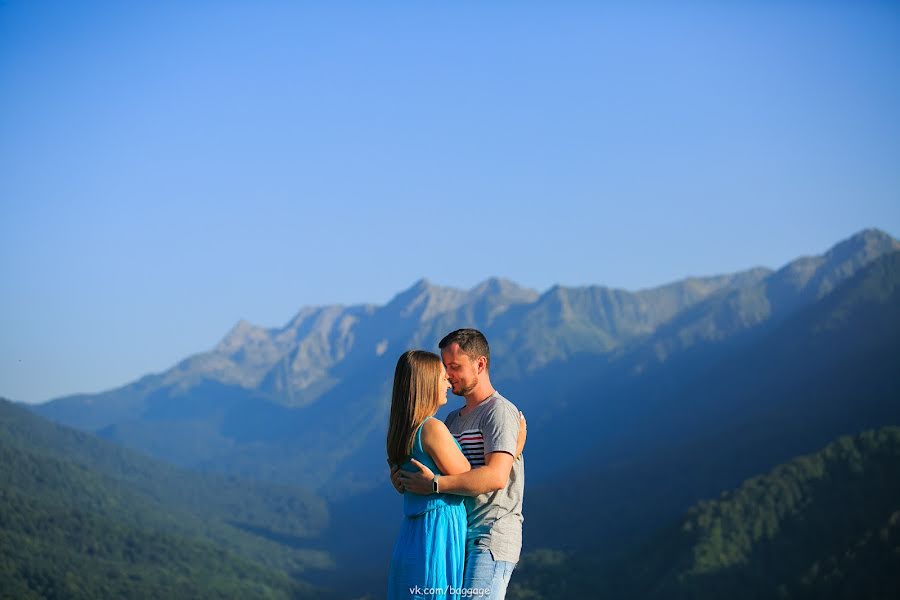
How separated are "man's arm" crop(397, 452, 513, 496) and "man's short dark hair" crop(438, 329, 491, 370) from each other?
984mm

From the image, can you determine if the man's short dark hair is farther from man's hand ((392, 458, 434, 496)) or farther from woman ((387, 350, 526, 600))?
man's hand ((392, 458, 434, 496))

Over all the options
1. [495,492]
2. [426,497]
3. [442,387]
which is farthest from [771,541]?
[442,387]

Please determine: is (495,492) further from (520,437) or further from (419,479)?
(419,479)

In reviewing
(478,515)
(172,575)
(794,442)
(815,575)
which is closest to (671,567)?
(815,575)

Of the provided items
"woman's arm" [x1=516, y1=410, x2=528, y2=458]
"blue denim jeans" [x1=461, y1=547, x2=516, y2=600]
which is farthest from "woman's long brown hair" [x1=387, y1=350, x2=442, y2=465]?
"blue denim jeans" [x1=461, y1=547, x2=516, y2=600]

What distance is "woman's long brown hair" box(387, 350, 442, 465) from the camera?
30.0 ft

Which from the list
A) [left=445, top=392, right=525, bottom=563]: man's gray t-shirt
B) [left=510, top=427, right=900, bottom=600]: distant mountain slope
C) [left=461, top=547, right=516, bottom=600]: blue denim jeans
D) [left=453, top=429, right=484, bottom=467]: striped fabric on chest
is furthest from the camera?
[left=510, top=427, right=900, bottom=600]: distant mountain slope

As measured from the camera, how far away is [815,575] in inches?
4306

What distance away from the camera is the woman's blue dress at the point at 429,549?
9.18m

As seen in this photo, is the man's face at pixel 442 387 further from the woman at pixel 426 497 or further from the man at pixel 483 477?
the man at pixel 483 477

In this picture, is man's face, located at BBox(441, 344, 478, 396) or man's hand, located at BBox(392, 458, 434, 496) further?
man's face, located at BBox(441, 344, 478, 396)

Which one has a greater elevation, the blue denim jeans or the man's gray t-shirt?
the man's gray t-shirt

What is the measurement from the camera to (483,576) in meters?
9.27

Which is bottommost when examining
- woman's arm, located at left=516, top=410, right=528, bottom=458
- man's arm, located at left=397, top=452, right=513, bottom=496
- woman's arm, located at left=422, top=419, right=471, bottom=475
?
man's arm, located at left=397, top=452, right=513, bottom=496
